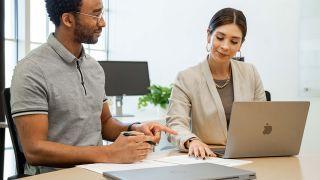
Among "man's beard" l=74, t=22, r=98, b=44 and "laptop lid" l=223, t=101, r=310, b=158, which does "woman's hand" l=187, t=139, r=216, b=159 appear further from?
"man's beard" l=74, t=22, r=98, b=44

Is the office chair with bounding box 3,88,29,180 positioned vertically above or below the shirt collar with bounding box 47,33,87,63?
below

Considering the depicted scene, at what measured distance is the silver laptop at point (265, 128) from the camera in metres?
1.50

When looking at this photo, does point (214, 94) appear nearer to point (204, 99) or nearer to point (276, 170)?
point (204, 99)

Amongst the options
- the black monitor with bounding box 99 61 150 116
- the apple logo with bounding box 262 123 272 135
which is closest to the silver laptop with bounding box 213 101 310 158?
the apple logo with bounding box 262 123 272 135

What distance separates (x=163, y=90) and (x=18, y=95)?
2.77 metres

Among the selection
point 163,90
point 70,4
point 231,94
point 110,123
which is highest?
point 70,4

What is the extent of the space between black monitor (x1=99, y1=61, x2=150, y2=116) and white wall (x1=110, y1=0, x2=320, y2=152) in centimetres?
106

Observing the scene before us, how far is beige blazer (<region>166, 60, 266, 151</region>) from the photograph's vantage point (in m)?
1.98

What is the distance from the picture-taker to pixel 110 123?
6.32ft

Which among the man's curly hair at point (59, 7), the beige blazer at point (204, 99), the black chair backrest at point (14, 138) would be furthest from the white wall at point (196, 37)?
the black chair backrest at point (14, 138)

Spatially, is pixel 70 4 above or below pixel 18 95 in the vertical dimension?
above

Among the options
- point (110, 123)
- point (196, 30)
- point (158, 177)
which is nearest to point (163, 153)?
point (110, 123)

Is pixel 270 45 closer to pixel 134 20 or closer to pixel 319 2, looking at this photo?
pixel 319 2

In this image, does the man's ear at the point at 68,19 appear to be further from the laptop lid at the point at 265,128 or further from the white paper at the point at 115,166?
the laptop lid at the point at 265,128
